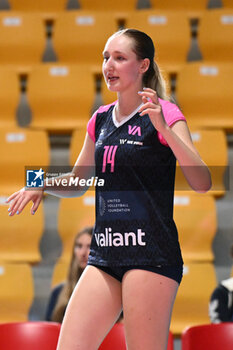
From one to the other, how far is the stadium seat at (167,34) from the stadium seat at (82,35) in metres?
0.16

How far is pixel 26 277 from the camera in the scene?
295 cm

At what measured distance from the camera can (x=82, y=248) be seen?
270 cm

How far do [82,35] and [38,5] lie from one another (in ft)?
1.82

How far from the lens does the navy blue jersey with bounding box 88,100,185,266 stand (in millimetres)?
1457

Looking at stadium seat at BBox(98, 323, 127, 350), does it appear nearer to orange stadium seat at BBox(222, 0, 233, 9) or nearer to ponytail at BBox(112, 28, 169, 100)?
ponytail at BBox(112, 28, 169, 100)

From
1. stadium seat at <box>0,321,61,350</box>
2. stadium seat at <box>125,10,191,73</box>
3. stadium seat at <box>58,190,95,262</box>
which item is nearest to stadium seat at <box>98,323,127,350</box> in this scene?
stadium seat at <box>0,321,61,350</box>

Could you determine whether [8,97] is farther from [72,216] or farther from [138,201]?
[138,201]

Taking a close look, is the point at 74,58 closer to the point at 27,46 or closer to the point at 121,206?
the point at 27,46

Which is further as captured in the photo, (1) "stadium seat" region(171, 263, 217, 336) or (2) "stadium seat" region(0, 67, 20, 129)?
(2) "stadium seat" region(0, 67, 20, 129)

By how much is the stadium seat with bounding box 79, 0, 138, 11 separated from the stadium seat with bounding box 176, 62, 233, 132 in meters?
0.86

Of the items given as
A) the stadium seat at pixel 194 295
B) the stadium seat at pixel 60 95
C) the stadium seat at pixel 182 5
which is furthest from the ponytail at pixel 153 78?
the stadium seat at pixel 182 5

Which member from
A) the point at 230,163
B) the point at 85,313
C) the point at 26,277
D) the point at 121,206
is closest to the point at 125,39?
the point at 121,206

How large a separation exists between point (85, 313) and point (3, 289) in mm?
1623

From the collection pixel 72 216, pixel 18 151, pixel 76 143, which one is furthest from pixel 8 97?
pixel 72 216
